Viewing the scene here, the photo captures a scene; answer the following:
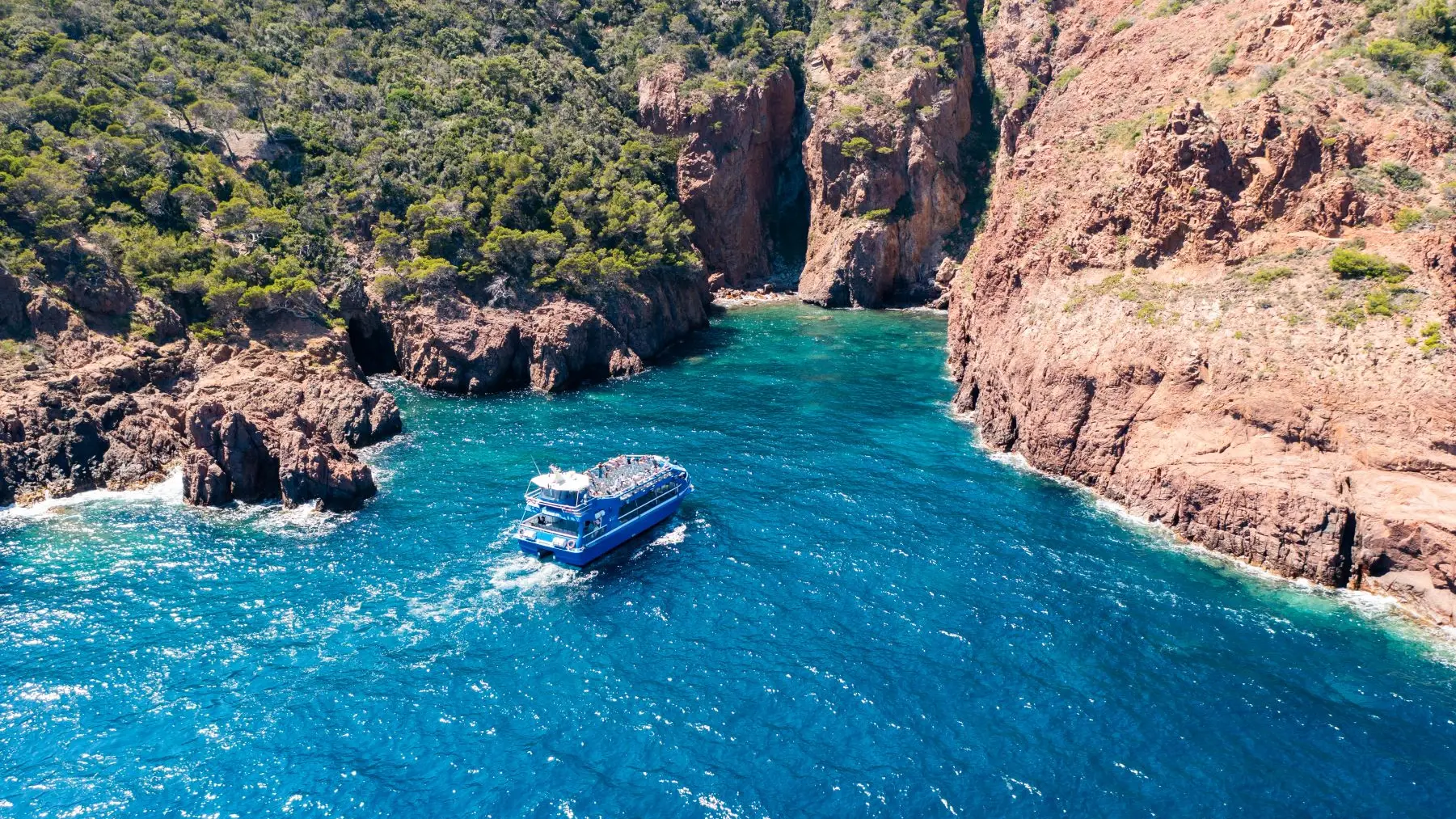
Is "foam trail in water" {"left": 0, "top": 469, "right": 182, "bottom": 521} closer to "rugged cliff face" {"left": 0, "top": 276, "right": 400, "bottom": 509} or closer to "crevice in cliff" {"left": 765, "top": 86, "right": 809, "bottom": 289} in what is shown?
"rugged cliff face" {"left": 0, "top": 276, "right": 400, "bottom": 509}

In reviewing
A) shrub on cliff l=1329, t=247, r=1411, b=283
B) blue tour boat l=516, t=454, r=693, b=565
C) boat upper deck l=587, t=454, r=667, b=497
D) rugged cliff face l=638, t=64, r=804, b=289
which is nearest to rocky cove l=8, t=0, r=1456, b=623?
shrub on cliff l=1329, t=247, r=1411, b=283

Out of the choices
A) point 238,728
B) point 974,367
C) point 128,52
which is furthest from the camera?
point 128,52

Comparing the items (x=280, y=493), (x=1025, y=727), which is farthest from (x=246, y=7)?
(x=1025, y=727)

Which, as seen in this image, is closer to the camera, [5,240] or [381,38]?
[5,240]

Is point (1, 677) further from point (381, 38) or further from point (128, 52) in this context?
point (381, 38)

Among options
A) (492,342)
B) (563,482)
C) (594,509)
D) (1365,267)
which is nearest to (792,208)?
(492,342)

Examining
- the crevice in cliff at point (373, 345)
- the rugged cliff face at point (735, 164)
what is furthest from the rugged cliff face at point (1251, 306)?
the rugged cliff face at point (735, 164)
